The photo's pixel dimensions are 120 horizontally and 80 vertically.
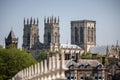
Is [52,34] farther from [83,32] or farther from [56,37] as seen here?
[83,32]

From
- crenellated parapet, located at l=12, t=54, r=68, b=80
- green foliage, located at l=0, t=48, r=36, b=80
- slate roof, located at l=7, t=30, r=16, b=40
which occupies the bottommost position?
green foliage, located at l=0, t=48, r=36, b=80

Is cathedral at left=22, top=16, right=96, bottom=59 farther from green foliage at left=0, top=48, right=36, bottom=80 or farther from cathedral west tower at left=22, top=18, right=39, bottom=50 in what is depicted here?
green foliage at left=0, top=48, right=36, bottom=80

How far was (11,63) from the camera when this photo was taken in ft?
161

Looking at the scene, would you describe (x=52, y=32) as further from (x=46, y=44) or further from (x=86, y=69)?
(x=86, y=69)

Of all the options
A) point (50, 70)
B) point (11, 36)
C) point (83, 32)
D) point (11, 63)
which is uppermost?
point (83, 32)

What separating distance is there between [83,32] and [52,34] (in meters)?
15.2

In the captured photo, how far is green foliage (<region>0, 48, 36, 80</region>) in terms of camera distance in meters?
46.3

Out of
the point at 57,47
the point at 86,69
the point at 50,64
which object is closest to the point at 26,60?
the point at 86,69

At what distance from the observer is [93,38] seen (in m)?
174

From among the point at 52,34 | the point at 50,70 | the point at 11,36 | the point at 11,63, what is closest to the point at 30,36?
the point at 52,34

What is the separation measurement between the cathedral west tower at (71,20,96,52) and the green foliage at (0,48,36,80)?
117531mm

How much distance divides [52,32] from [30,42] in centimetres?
659

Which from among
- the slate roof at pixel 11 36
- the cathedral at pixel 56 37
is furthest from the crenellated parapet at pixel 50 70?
the cathedral at pixel 56 37

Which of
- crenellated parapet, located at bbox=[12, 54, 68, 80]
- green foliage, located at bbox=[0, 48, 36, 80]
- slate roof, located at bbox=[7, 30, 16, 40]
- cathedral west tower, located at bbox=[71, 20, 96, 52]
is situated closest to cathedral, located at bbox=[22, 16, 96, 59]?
cathedral west tower, located at bbox=[71, 20, 96, 52]
